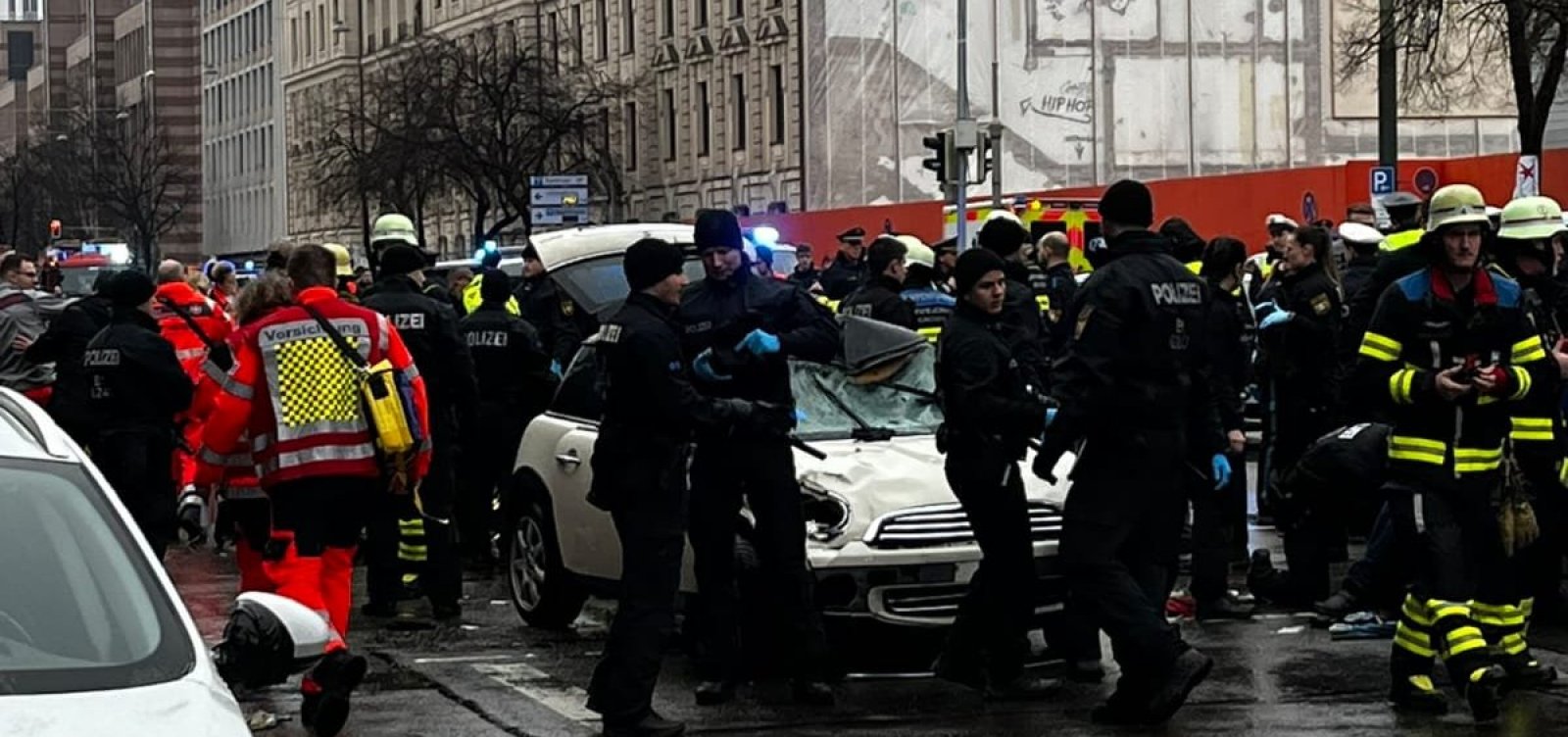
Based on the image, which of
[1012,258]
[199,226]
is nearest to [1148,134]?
[1012,258]

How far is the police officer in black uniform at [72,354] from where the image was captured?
1514cm

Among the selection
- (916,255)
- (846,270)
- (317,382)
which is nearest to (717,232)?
(317,382)

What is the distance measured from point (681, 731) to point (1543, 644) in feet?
13.2

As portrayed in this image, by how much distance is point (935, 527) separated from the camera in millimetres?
11281

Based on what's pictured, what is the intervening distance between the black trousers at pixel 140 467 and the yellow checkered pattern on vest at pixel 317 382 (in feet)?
11.7

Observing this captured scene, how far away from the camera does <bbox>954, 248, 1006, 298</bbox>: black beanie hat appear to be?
10883mm

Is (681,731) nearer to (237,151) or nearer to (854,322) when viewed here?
(854,322)

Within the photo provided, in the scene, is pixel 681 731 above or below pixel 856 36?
below

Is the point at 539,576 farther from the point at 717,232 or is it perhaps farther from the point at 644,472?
the point at 644,472

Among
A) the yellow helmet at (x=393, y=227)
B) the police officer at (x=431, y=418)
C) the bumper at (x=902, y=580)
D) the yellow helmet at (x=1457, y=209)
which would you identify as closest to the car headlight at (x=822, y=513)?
the bumper at (x=902, y=580)

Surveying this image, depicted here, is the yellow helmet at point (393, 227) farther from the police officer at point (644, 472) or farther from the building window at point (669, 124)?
the building window at point (669, 124)

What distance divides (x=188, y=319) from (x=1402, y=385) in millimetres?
7389

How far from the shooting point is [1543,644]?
12156 millimetres

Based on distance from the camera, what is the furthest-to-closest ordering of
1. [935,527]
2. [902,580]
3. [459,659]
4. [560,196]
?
[560,196] → [459,659] → [935,527] → [902,580]
